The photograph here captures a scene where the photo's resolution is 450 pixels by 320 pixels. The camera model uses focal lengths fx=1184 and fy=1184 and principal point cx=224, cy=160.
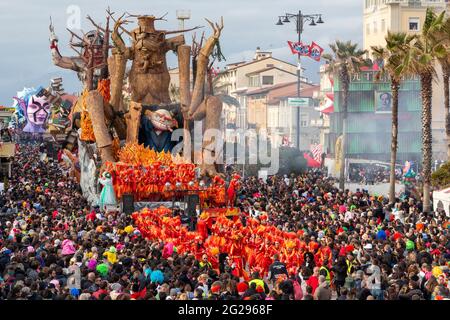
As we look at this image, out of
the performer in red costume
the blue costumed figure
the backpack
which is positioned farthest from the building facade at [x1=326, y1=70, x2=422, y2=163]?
the backpack

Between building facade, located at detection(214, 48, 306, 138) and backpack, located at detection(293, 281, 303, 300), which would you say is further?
building facade, located at detection(214, 48, 306, 138)

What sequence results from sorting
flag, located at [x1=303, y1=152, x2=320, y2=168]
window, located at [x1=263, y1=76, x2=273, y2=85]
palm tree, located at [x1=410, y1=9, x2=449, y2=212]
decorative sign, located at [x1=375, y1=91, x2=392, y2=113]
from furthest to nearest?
window, located at [x1=263, y1=76, x2=273, y2=85], decorative sign, located at [x1=375, y1=91, x2=392, y2=113], flag, located at [x1=303, y1=152, x2=320, y2=168], palm tree, located at [x1=410, y1=9, x2=449, y2=212]

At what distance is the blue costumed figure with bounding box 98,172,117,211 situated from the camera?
135 ft

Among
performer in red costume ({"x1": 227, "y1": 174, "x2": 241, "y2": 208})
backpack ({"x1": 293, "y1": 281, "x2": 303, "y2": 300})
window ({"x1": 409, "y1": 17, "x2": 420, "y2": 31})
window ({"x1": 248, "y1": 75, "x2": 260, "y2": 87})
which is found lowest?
backpack ({"x1": 293, "y1": 281, "x2": 303, "y2": 300})

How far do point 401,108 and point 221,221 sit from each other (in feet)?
195

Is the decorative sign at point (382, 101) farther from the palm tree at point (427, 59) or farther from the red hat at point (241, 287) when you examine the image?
the red hat at point (241, 287)

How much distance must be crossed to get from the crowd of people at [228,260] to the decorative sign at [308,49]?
3708 centimetres

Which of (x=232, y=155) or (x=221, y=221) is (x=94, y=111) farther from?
(x=232, y=155)

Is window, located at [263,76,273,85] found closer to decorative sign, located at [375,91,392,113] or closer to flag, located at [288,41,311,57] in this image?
decorative sign, located at [375,91,392,113]

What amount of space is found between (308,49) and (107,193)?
37.7 metres

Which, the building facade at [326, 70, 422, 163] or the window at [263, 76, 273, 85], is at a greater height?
the window at [263, 76, 273, 85]

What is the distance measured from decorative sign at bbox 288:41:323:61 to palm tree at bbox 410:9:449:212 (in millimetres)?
33049

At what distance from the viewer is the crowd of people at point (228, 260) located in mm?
17578
